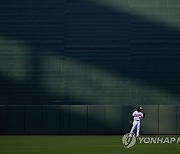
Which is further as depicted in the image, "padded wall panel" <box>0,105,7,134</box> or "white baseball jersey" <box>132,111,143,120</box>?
"padded wall panel" <box>0,105,7,134</box>

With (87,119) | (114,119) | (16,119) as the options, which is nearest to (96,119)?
(87,119)

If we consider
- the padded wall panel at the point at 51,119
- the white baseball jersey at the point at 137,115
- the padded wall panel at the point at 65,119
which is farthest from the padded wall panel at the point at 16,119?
the white baseball jersey at the point at 137,115

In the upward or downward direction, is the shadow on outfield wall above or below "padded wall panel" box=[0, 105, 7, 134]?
above

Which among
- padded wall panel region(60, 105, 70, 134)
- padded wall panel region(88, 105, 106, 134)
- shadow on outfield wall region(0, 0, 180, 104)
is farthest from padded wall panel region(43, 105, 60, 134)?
padded wall panel region(88, 105, 106, 134)

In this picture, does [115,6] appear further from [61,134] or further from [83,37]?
[61,134]

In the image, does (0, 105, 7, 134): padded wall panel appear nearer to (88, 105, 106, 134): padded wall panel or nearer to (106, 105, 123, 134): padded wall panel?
(88, 105, 106, 134): padded wall panel

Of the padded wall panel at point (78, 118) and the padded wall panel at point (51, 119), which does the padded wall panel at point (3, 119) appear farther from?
the padded wall panel at point (78, 118)

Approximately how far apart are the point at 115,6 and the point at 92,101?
5213mm

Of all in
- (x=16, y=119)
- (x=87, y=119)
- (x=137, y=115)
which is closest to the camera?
(x=137, y=115)

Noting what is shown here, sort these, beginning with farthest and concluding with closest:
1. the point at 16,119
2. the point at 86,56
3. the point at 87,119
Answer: the point at 86,56
the point at 16,119
the point at 87,119

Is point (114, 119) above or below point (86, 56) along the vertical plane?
below

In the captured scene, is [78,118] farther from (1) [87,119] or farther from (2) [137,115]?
(2) [137,115]

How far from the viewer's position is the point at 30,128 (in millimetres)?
32812

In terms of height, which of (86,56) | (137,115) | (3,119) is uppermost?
(86,56)
